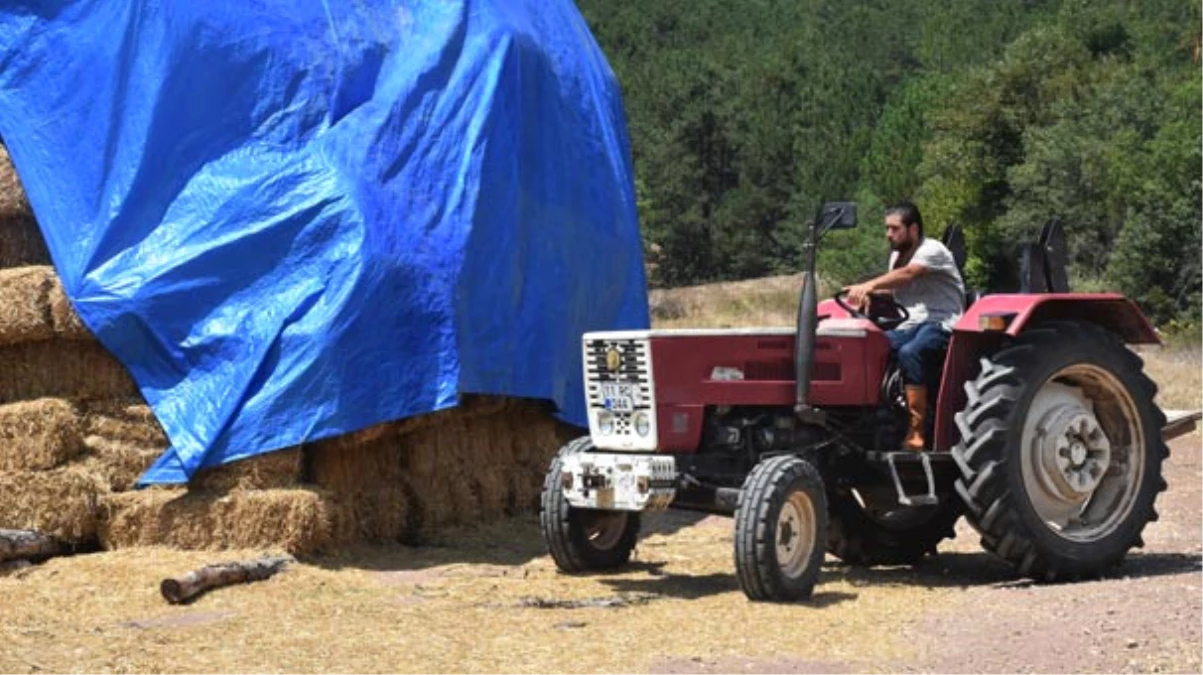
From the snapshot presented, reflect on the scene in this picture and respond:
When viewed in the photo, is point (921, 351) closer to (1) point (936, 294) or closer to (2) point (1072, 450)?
(1) point (936, 294)

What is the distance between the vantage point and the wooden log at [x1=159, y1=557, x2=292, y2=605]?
916cm

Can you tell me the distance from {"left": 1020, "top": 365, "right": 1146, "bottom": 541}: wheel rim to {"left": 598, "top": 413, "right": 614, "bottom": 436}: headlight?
2.22 metres

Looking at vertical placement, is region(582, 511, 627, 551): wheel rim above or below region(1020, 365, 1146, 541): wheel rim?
below

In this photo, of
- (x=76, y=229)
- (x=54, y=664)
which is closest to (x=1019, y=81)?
(x=76, y=229)

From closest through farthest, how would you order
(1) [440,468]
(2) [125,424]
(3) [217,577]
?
(3) [217,577] < (2) [125,424] < (1) [440,468]

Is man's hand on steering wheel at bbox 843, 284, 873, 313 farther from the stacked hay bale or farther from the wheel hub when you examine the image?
the stacked hay bale

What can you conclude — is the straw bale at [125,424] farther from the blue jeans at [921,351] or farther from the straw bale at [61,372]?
the blue jeans at [921,351]

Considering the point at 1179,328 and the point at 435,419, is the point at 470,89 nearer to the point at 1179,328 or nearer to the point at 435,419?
the point at 435,419

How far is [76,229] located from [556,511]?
Result: 401 centimetres

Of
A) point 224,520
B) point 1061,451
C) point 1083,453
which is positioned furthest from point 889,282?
point 224,520

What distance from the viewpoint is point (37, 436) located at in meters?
10.6

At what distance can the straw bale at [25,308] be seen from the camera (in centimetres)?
1072

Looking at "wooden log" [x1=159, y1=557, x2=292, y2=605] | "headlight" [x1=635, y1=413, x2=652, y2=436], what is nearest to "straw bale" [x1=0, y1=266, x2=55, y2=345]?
"wooden log" [x1=159, y1=557, x2=292, y2=605]

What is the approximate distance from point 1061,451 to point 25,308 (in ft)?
20.8
